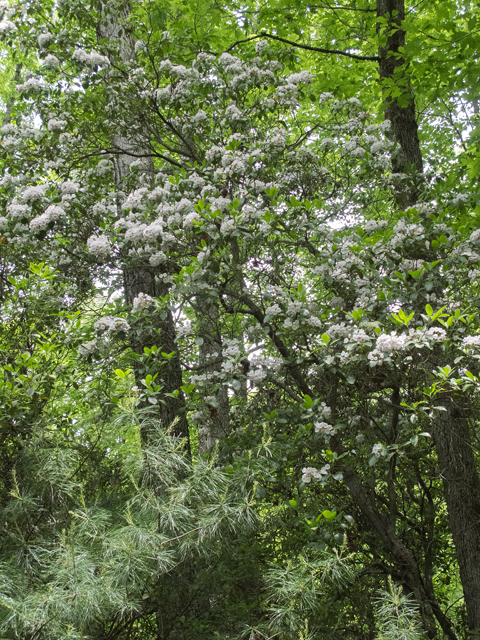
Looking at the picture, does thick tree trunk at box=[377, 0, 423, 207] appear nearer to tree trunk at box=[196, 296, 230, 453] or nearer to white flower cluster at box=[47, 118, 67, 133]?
tree trunk at box=[196, 296, 230, 453]

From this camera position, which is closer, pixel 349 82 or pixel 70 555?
pixel 70 555

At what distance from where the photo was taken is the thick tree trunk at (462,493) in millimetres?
3939

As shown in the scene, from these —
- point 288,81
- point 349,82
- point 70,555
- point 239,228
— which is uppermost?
point 349,82

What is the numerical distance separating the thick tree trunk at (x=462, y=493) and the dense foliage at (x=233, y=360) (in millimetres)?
16

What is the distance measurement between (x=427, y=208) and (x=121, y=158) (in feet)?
10.8

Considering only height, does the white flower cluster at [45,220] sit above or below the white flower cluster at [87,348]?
above

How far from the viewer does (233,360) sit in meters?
3.09

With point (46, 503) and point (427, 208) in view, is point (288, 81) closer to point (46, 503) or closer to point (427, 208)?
point (427, 208)

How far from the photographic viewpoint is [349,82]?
5.00 m

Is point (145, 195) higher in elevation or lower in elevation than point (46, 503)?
higher

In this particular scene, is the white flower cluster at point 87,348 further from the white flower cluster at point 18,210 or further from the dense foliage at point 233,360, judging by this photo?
the white flower cluster at point 18,210

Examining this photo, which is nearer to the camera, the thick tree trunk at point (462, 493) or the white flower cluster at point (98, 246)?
the white flower cluster at point (98, 246)

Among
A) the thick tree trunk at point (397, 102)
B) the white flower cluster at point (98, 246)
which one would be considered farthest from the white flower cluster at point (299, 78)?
the white flower cluster at point (98, 246)

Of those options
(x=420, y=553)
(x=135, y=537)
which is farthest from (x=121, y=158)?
(x=420, y=553)
